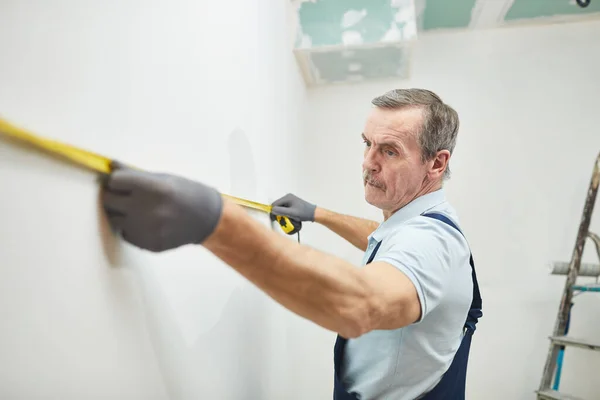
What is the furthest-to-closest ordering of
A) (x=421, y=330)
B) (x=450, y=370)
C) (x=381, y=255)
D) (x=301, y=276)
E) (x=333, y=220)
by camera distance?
1. (x=333, y=220)
2. (x=450, y=370)
3. (x=421, y=330)
4. (x=381, y=255)
5. (x=301, y=276)

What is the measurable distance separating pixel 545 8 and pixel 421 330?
2.05m

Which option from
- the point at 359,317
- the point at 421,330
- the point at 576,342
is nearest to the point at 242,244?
the point at 359,317

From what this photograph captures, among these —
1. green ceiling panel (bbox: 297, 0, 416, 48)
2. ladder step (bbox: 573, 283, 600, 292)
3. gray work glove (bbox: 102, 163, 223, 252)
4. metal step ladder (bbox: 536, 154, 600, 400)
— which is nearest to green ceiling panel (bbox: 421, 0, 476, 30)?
green ceiling panel (bbox: 297, 0, 416, 48)

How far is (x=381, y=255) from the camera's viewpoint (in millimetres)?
741

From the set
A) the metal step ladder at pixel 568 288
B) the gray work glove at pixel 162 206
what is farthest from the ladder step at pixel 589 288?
the gray work glove at pixel 162 206

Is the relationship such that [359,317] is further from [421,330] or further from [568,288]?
[568,288]

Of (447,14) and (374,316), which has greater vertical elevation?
(447,14)

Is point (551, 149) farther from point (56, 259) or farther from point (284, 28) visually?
point (56, 259)

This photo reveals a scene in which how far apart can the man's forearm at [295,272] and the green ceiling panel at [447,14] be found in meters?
1.97

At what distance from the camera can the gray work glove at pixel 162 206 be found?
484 mm

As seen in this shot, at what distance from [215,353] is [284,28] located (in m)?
1.44

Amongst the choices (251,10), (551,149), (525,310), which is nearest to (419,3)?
(551,149)

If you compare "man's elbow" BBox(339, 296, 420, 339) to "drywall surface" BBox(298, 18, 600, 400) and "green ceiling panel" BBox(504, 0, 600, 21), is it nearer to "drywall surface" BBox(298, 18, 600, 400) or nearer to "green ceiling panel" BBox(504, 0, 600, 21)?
"drywall surface" BBox(298, 18, 600, 400)

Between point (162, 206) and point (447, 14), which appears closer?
point (162, 206)
